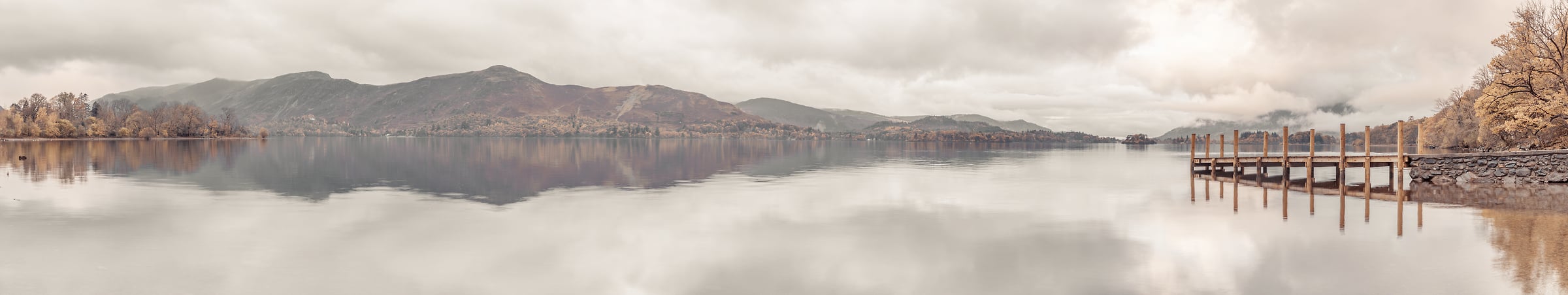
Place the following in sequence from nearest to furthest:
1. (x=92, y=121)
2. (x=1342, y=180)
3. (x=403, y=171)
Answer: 1. (x=1342, y=180)
2. (x=403, y=171)
3. (x=92, y=121)

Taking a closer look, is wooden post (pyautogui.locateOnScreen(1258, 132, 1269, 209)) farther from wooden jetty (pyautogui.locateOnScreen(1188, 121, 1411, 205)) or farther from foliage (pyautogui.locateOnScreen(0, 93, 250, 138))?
foliage (pyautogui.locateOnScreen(0, 93, 250, 138))

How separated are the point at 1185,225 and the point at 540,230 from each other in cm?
1788

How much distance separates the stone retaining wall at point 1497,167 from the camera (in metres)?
35.2

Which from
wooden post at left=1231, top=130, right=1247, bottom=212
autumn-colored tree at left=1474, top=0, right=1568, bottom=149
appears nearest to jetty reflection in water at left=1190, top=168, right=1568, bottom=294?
wooden post at left=1231, top=130, right=1247, bottom=212

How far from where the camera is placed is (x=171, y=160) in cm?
6100

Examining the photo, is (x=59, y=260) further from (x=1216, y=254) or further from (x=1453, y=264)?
(x=1453, y=264)

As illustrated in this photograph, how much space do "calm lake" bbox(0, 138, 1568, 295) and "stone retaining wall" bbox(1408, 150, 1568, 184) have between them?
1973 mm

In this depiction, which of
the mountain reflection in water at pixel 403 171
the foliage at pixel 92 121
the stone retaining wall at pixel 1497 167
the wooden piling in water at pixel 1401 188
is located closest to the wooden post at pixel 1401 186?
the wooden piling in water at pixel 1401 188

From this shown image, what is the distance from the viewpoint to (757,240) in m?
18.5

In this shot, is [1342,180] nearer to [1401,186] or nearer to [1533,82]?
[1401,186]

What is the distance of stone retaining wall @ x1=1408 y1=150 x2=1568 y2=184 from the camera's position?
35250 millimetres

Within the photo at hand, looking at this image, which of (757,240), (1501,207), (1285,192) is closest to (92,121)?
(757,240)

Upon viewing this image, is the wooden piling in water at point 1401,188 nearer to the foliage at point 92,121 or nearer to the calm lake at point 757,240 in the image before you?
the calm lake at point 757,240

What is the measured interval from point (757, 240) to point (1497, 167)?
39092mm
